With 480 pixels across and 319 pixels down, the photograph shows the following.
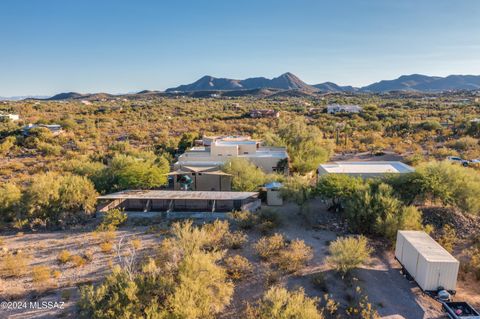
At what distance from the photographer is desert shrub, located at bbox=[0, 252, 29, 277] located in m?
12.1

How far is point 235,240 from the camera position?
46.3ft

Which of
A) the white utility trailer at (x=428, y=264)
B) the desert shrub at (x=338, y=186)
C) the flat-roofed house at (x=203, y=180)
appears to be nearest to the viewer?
the white utility trailer at (x=428, y=264)

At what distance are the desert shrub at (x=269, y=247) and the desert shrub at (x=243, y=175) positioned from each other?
6370 mm

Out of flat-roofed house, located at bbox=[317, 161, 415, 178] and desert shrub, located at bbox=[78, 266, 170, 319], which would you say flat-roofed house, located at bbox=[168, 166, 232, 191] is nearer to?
flat-roofed house, located at bbox=[317, 161, 415, 178]

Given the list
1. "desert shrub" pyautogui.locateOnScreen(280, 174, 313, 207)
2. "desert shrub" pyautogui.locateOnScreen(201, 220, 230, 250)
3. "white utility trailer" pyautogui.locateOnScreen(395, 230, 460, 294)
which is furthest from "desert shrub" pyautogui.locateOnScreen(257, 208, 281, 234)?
"white utility trailer" pyautogui.locateOnScreen(395, 230, 460, 294)

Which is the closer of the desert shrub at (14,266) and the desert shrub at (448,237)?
the desert shrub at (14,266)

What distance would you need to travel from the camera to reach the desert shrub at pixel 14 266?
12078 mm

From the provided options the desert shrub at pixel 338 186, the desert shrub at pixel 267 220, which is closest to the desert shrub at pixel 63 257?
the desert shrub at pixel 267 220

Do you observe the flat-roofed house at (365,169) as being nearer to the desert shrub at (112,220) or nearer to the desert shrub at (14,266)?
the desert shrub at (112,220)

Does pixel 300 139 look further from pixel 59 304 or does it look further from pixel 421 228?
pixel 59 304

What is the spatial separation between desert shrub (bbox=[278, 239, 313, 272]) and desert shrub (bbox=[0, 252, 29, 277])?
34.4ft

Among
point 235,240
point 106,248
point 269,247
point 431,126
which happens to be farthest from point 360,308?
point 431,126

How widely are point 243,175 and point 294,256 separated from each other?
9.02 m

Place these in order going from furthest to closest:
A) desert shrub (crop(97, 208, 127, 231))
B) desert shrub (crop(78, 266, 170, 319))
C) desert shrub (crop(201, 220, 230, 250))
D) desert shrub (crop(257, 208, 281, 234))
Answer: desert shrub (crop(97, 208, 127, 231))
desert shrub (crop(257, 208, 281, 234))
desert shrub (crop(201, 220, 230, 250))
desert shrub (crop(78, 266, 170, 319))
